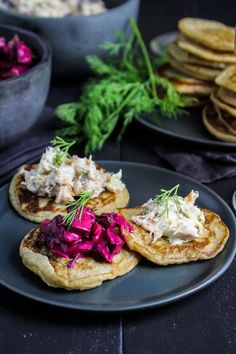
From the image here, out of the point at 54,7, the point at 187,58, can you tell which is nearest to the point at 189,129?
the point at 187,58

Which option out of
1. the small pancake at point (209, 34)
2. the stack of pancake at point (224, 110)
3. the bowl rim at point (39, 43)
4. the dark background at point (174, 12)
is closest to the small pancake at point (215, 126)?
the stack of pancake at point (224, 110)

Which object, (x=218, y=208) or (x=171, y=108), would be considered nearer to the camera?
(x=218, y=208)

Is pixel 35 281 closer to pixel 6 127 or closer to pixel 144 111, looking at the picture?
pixel 6 127

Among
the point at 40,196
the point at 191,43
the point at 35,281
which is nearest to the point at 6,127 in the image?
the point at 40,196

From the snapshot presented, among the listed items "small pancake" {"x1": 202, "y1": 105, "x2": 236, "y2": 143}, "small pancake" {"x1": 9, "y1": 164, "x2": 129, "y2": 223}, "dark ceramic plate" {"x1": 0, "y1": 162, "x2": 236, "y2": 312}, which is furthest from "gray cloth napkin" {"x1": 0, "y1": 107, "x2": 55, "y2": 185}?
"small pancake" {"x1": 202, "y1": 105, "x2": 236, "y2": 143}

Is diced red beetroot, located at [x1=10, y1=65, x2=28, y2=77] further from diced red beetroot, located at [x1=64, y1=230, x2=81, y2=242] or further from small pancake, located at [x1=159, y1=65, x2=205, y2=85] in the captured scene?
diced red beetroot, located at [x1=64, y1=230, x2=81, y2=242]

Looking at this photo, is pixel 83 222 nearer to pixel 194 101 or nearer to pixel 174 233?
pixel 174 233
